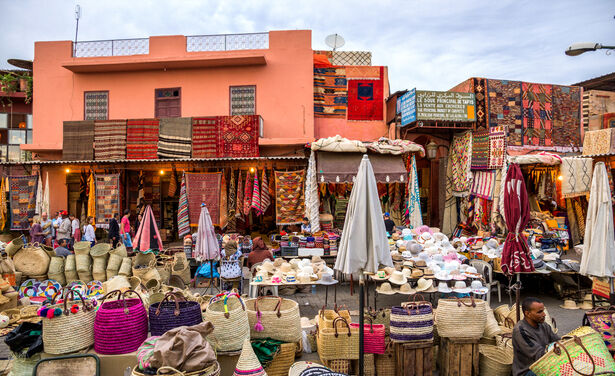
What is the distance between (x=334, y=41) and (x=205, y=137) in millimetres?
7119

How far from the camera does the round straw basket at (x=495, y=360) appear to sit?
165 inches

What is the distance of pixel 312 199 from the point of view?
10.8 m

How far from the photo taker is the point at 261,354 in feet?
12.4

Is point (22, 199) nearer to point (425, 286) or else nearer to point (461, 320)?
point (425, 286)

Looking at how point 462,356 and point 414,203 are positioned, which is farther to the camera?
point 414,203

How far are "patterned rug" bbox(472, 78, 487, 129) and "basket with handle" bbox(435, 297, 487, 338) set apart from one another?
976cm

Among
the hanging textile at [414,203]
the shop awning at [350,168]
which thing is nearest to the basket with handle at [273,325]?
the shop awning at [350,168]

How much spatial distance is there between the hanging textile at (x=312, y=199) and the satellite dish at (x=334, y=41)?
6.69 metres

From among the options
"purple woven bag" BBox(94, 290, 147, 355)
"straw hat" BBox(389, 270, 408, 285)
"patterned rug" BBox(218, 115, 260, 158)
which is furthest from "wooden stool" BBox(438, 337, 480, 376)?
"patterned rug" BBox(218, 115, 260, 158)

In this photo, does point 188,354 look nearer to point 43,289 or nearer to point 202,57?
point 43,289

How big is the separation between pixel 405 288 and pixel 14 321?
222 inches

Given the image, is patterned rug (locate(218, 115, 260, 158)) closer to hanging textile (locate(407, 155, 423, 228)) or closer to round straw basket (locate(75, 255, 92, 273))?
hanging textile (locate(407, 155, 423, 228))

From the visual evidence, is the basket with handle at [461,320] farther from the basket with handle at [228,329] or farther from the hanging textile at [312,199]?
the hanging textile at [312,199]

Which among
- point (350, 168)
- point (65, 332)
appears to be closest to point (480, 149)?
point (350, 168)
